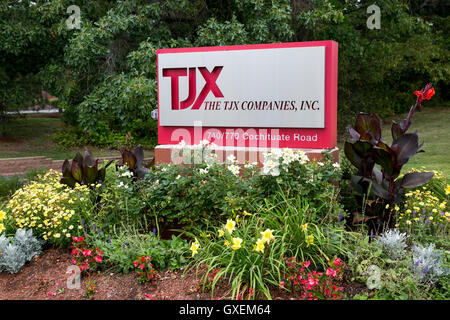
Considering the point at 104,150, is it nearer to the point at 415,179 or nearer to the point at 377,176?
the point at 377,176

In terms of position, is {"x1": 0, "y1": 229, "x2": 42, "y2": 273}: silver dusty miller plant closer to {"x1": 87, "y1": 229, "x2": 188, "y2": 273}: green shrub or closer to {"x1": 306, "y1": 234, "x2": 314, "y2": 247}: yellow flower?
{"x1": 87, "y1": 229, "x2": 188, "y2": 273}: green shrub

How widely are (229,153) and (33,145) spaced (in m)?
10.6

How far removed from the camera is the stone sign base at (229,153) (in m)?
5.11

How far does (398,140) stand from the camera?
4465 millimetres

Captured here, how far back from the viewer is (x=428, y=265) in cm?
350

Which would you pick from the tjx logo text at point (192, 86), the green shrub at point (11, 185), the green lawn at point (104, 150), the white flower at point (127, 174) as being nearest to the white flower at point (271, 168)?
the white flower at point (127, 174)

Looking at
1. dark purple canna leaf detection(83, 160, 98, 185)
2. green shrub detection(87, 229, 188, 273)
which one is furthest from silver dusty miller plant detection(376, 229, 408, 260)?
dark purple canna leaf detection(83, 160, 98, 185)

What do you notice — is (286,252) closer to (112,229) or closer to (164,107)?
(112,229)

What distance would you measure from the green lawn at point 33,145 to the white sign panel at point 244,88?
6833 mm

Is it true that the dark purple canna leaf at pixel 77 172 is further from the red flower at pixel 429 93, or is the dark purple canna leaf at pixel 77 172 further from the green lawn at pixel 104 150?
Answer: the green lawn at pixel 104 150

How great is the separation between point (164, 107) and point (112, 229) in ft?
7.38
